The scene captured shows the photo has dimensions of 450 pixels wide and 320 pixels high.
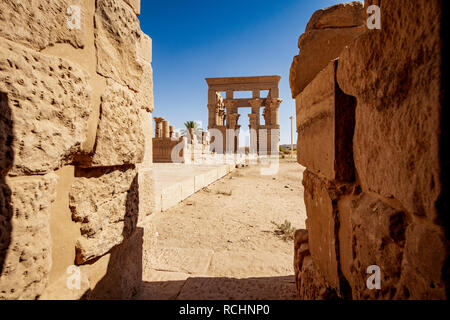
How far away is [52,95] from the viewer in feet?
3.23

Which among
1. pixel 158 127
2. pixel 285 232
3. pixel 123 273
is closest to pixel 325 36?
pixel 123 273

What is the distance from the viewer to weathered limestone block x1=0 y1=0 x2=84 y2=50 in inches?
32.9

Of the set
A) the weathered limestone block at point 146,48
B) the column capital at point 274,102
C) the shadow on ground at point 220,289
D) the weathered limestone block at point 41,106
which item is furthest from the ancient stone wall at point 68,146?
the column capital at point 274,102

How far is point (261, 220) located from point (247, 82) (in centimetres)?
2357

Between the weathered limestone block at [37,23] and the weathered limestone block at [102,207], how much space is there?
2.04ft

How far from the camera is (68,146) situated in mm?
1075

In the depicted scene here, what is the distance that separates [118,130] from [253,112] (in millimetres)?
25696

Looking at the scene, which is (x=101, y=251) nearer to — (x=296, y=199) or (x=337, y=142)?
(x=337, y=142)

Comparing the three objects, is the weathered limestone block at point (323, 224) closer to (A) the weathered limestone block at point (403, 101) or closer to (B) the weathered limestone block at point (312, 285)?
(B) the weathered limestone block at point (312, 285)

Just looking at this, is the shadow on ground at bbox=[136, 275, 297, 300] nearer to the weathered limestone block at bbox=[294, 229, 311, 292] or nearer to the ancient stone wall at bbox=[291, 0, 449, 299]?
the weathered limestone block at bbox=[294, 229, 311, 292]

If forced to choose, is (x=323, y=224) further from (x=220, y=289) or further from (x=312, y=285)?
(x=220, y=289)

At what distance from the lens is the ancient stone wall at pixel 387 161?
559mm

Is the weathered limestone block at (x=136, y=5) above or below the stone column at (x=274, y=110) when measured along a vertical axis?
below

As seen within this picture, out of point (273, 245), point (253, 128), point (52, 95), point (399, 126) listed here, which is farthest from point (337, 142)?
point (253, 128)
